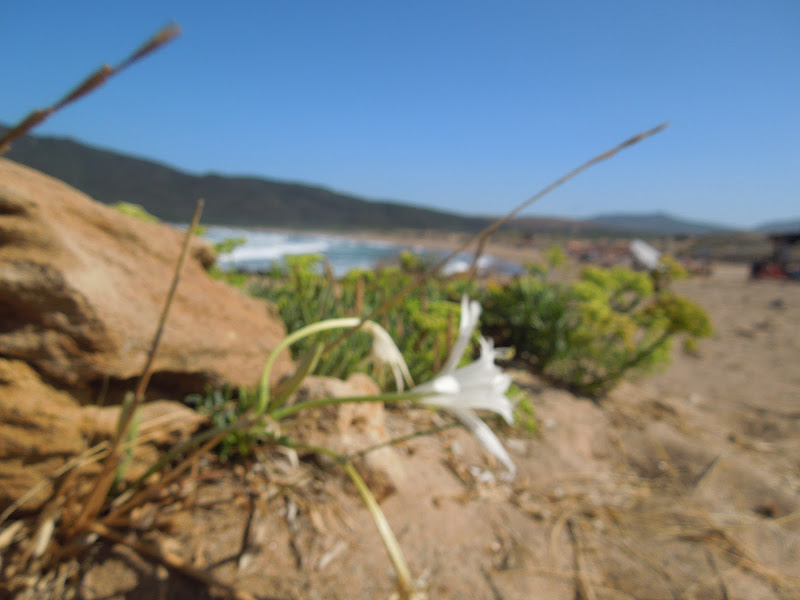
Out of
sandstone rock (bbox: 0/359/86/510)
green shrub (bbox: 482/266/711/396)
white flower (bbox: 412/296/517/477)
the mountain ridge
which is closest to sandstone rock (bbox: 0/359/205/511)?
sandstone rock (bbox: 0/359/86/510)

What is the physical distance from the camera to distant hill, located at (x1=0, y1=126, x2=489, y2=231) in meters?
24.2

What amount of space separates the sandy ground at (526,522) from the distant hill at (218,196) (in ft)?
68.2

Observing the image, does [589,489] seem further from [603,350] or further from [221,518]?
[221,518]

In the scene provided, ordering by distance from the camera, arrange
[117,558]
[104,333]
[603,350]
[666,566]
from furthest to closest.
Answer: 1. [603,350]
2. [666,566]
3. [104,333]
4. [117,558]

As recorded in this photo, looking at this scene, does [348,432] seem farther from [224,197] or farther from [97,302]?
[224,197]

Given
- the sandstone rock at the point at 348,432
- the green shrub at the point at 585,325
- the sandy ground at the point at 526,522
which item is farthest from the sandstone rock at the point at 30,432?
the green shrub at the point at 585,325

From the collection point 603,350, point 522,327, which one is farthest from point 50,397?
point 603,350

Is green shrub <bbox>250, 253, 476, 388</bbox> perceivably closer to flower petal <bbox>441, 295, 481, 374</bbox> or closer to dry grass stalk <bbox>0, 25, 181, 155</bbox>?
flower petal <bbox>441, 295, 481, 374</bbox>

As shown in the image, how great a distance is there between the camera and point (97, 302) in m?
1.22

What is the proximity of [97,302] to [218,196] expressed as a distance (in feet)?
127

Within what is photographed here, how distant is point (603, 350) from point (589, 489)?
124cm

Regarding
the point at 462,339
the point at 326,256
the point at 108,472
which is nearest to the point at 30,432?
the point at 108,472

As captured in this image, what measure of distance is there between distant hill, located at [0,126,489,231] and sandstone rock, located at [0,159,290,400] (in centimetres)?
2010

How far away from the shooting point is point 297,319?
241 cm
